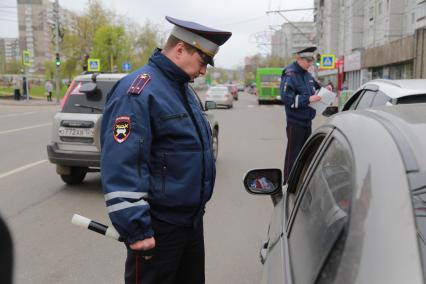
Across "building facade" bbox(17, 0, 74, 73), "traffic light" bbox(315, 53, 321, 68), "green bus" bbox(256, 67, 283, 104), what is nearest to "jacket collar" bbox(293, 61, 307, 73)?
"traffic light" bbox(315, 53, 321, 68)

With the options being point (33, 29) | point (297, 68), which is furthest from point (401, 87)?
point (33, 29)

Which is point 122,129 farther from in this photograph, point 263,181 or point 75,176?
point 75,176

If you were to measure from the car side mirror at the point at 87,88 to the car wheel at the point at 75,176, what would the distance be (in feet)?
3.87

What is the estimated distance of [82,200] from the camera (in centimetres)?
691

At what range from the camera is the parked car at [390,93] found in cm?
467

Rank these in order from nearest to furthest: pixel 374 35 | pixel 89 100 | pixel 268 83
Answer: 1. pixel 89 100
2. pixel 268 83
3. pixel 374 35

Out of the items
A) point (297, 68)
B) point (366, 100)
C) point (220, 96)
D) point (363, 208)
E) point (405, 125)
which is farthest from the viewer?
point (220, 96)

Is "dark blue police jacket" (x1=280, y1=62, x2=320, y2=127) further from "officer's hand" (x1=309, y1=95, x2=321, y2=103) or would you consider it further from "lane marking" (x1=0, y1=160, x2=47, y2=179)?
"lane marking" (x1=0, y1=160, x2=47, y2=179)

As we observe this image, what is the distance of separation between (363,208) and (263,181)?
1685 millimetres

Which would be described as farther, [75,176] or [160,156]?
[75,176]

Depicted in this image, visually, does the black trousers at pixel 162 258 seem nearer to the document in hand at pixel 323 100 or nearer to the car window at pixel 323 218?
the car window at pixel 323 218

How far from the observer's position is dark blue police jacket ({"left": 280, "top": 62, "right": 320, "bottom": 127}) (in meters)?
6.44

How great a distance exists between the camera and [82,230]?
562 cm

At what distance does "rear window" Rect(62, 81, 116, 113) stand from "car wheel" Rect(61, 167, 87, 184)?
2.99ft
